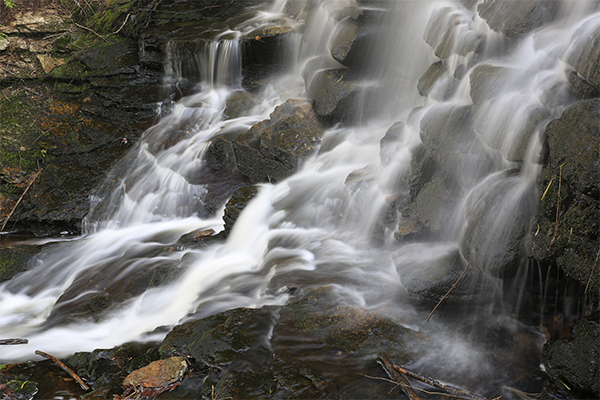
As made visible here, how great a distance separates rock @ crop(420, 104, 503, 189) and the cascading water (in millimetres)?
15

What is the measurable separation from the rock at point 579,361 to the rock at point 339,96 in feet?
16.0

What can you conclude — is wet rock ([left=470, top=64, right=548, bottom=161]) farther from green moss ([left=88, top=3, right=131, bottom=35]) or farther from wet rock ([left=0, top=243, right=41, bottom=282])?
green moss ([left=88, top=3, right=131, bottom=35])

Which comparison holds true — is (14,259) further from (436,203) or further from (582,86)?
(582,86)

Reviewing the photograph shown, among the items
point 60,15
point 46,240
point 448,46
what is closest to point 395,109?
point 448,46

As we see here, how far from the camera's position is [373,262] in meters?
5.29

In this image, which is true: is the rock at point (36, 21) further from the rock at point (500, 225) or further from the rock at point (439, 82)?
the rock at point (500, 225)

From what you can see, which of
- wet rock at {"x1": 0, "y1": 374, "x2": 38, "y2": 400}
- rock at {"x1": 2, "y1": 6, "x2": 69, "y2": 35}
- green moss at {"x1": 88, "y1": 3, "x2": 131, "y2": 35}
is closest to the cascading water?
wet rock at {"x1": 0, "y1": 374, "x2": 38, "y2": 400}

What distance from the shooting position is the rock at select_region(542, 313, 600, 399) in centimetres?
309

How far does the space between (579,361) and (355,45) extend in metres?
5.66

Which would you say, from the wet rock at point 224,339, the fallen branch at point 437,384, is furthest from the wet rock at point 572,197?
the wet rock at point 224,339

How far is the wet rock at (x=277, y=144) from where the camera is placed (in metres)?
7.38

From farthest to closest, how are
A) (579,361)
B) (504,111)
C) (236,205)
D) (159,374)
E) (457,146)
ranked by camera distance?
1. (236,205)
2. (457,146)
3. (504,111)
4. (159,374)
5. (579,361)

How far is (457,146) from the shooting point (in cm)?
469

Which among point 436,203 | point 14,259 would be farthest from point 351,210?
point 14,259
